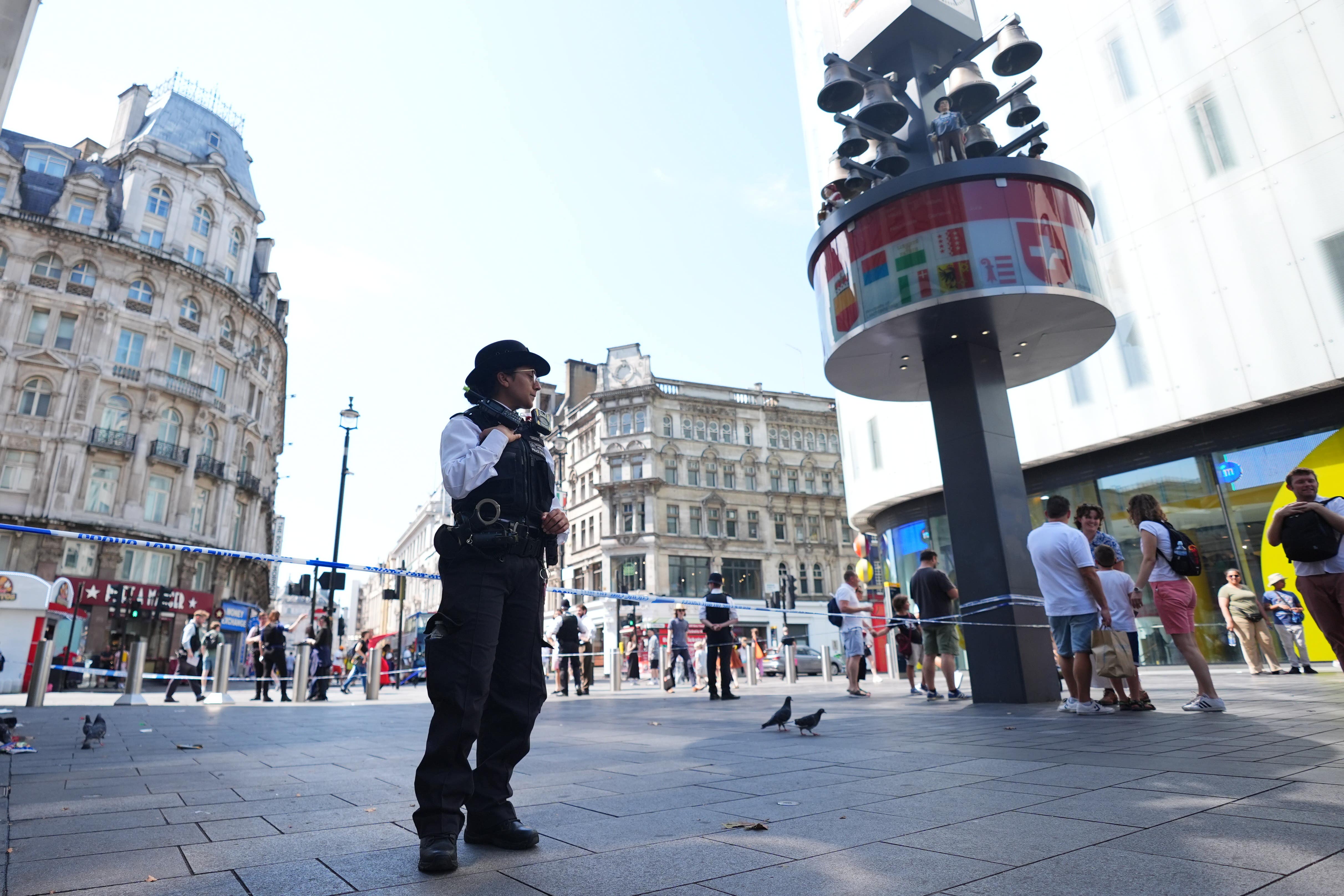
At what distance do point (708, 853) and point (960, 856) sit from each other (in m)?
0.85

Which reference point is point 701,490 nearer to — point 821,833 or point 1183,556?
point 1183,556

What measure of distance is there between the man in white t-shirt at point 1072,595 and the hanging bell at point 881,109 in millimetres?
6388

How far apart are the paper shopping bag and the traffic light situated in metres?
15.3

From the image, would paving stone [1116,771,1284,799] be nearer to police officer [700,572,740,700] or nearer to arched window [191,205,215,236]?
police officer [700,572,740,700]

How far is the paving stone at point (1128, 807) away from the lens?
2930 mm

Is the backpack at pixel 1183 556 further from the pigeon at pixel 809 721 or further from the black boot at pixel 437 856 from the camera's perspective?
the black boot at pixel 437 856

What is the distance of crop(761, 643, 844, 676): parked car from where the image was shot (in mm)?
32281

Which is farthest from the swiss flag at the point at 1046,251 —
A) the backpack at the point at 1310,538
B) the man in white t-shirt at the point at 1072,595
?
the backpack at the point at 1310,538

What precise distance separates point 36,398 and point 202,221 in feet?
39.9

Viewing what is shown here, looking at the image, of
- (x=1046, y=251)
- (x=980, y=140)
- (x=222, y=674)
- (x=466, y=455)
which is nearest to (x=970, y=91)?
(x=980, y=140)

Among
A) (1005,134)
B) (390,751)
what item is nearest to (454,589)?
(390,751)

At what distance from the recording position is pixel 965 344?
1014 centimetres

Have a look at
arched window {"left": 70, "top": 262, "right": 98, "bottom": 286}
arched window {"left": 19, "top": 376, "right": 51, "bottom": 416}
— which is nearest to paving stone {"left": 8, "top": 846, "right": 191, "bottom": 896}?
arched window {"left": 19, "top": 376, "right": 51, "bottom": 416}

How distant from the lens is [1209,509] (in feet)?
51.6
